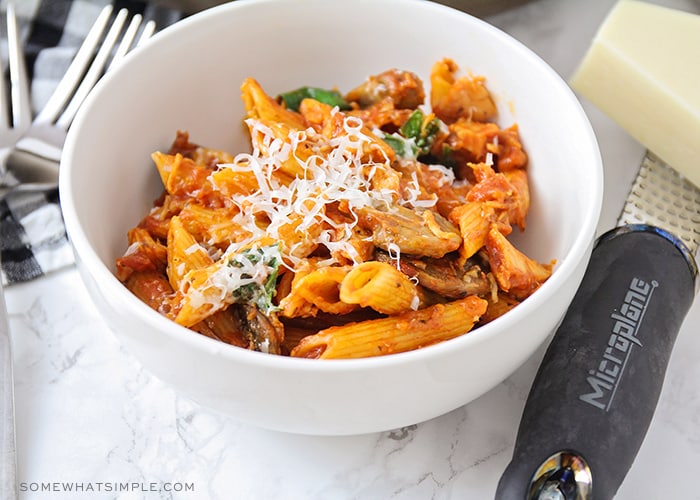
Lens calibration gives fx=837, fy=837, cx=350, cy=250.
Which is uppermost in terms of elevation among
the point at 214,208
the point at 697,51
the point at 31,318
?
the point at 697,51

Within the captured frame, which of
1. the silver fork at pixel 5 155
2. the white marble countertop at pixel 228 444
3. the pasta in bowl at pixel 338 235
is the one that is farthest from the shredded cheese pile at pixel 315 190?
the silver fork at pixel 5 155

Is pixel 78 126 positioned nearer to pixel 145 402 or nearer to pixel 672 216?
pixel 145 402

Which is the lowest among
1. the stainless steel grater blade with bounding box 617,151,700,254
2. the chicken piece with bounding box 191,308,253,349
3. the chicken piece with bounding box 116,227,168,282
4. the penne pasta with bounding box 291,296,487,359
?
the chicken piece with bounding box 116,227,168,282

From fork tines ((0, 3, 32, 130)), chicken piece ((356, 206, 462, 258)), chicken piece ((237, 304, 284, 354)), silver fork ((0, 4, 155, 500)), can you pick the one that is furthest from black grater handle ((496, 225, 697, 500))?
fork tines ((0, 3, 32, 130))

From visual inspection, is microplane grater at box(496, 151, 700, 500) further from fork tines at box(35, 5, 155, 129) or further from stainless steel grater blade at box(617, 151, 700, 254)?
fork tines at box(35, 5, 155, 129)

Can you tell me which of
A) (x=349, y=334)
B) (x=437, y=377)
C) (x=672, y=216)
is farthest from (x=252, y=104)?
(x=672, y=216)
